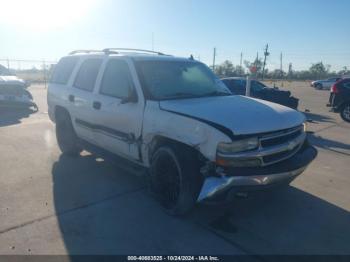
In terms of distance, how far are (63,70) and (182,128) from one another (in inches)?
152

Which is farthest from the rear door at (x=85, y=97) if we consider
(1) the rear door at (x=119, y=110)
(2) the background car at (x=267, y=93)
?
(2) the background car at (x=267, y=93)

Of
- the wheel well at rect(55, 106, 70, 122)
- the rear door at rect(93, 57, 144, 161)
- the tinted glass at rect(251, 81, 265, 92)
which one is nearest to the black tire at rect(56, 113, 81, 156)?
the wheel well at rect(55, 106, 70, 122)

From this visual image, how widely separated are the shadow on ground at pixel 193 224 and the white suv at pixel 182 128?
0.35 m

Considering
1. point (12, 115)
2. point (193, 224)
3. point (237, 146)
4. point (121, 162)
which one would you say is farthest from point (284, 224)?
point (12, 115)

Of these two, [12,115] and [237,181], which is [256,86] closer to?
[12,115]

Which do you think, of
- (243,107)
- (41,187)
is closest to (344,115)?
(243,107)

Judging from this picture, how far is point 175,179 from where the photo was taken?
409 centimetres

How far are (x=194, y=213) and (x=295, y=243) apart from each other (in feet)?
4.11

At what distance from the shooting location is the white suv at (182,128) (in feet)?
11.6

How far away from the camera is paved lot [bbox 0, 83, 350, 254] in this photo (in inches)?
138

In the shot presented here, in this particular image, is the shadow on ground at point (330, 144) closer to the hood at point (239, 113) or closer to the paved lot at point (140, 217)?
the paved lot at point (140, 217)

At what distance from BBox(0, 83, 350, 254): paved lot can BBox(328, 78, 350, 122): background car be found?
6998 mm

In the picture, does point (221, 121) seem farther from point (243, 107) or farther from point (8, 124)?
point (8, 124)

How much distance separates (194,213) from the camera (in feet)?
14.1
